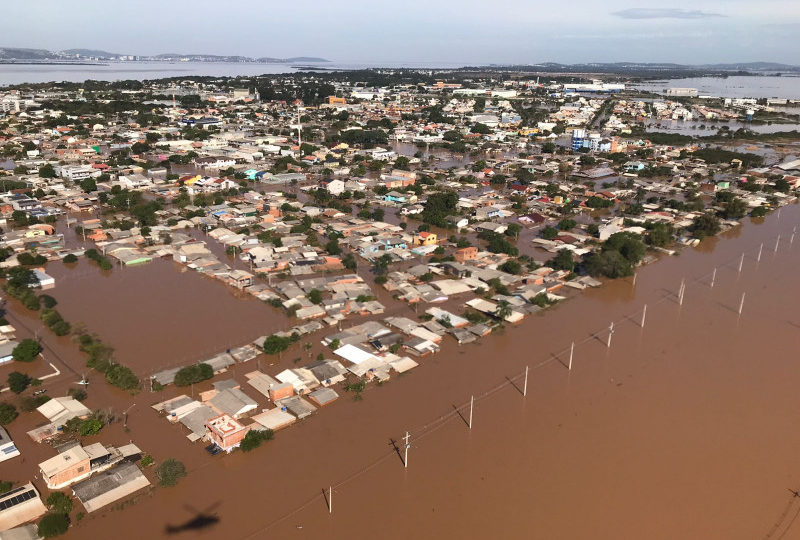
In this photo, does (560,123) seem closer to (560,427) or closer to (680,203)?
(680,203)

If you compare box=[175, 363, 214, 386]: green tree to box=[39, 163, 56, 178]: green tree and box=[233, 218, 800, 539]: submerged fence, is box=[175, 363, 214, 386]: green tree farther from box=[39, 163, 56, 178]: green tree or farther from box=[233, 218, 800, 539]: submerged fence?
box=[39, 163, 56, 178]: green tree

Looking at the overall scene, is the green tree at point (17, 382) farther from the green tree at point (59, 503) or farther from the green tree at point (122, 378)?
the green tree at point (59, 503)

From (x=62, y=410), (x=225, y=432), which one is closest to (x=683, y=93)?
(x=225, y=432)

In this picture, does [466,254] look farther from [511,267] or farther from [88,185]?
[88,185]

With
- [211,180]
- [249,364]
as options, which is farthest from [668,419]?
[211,180]

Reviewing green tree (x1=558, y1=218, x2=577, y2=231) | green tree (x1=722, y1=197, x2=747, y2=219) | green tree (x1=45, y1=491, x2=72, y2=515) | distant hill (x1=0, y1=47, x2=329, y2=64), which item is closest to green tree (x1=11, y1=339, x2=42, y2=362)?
green tree (x1=45, y1=491, x2=72, y2=515)
